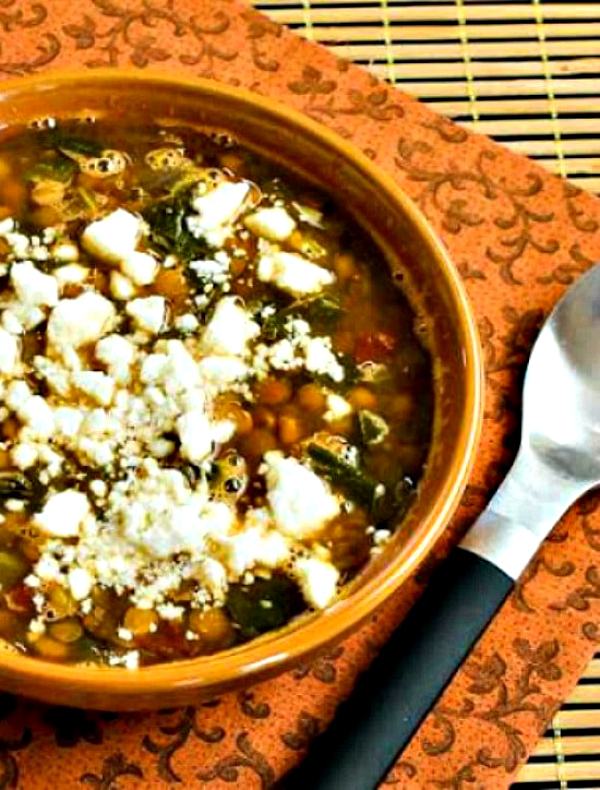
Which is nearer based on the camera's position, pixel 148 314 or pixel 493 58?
pixel 148 314

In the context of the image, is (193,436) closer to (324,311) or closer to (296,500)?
(296,500)

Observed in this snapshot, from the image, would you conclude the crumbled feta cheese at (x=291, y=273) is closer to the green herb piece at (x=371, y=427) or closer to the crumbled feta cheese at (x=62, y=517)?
the green herb piece at (x=371, y=427)

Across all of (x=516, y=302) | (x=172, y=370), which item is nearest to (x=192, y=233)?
(x=172, y=370)

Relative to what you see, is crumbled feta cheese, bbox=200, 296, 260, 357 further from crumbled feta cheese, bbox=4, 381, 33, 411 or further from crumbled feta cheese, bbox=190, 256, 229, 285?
crumbled feta cheese, bbox=4, 381, 33, 411

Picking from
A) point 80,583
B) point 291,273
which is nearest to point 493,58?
point 291,273

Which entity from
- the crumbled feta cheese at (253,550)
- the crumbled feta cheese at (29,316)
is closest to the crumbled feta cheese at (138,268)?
the crumbled feta cheese at (29,316)
